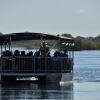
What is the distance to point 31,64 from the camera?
37.8 meters

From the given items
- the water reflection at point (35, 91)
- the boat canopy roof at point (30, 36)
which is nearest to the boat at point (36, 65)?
the boat canopy roof at point (30, 36)

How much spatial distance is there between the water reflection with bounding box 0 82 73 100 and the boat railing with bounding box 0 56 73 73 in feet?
2.80

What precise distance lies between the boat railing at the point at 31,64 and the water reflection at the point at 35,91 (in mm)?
854

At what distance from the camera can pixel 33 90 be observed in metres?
34.0

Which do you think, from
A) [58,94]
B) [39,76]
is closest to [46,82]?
[39,76]

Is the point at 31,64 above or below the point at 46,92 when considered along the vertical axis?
above

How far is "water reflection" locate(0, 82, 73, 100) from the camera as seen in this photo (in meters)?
30.0

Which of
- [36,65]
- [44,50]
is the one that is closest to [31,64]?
[36,65]

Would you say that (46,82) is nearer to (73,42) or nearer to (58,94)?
(73,42)

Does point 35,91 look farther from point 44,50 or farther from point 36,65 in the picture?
point 44,50

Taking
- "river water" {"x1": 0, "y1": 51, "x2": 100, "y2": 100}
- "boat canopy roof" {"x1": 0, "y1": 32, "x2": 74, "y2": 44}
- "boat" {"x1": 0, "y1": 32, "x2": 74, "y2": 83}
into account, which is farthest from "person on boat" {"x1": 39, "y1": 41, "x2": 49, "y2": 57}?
"river water" {"x1": 0, "y1": 51, "x2": 100, "y2": 100}

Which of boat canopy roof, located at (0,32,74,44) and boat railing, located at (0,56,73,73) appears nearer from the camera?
boat railing, located at (0,56,73,73)

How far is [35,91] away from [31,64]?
4576 mm

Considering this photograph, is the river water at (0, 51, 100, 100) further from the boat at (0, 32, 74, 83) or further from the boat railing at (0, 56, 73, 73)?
the boat railing at (0, 56, 73, 73)
